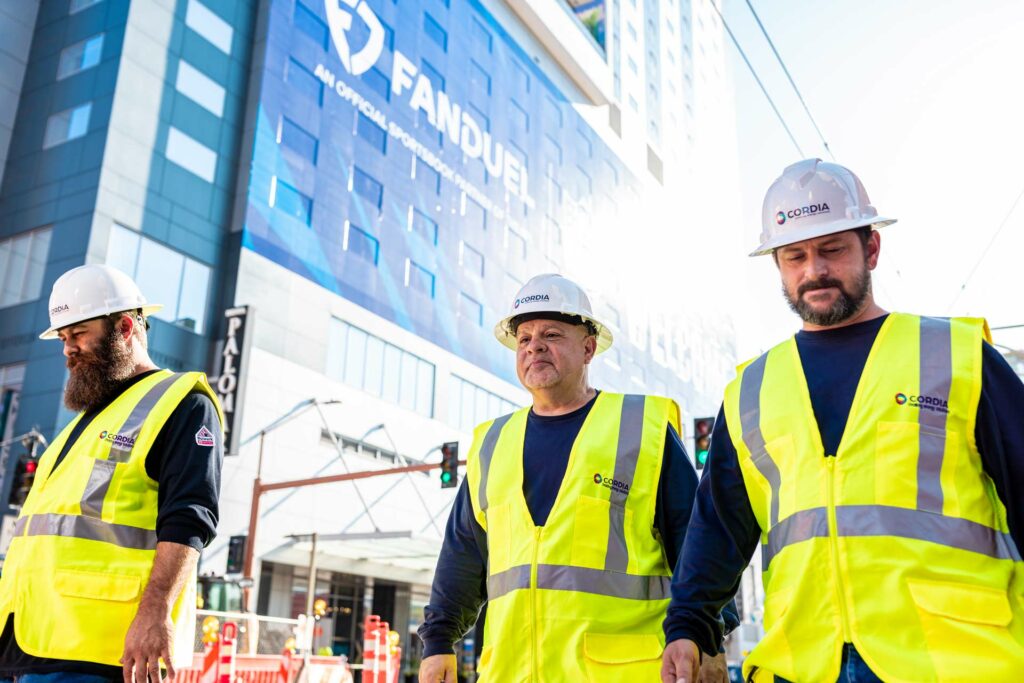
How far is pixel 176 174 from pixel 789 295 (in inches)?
1022

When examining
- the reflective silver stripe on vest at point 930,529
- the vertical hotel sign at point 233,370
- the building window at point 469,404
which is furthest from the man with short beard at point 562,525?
the building window at point 469,404

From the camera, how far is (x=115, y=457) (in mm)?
3652

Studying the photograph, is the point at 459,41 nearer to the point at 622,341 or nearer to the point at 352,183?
the point at 352,183

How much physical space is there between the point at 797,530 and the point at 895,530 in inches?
11.5

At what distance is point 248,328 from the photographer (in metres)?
25.3

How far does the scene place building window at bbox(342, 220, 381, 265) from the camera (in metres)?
31.1

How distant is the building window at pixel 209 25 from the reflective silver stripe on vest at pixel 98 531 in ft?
89.4

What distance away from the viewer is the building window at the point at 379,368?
30078 mm

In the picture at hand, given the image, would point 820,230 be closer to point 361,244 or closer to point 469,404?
point 361,244

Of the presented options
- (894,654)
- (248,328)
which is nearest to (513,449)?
(894,654)

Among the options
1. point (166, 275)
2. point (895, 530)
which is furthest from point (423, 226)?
point (895, 530)

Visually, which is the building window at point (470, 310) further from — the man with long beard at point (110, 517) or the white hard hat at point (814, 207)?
the white hard hat at point (814, 207)

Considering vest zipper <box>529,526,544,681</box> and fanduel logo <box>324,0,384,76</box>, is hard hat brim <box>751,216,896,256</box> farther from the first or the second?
fanduel logo <box>324,0,384,76</box>

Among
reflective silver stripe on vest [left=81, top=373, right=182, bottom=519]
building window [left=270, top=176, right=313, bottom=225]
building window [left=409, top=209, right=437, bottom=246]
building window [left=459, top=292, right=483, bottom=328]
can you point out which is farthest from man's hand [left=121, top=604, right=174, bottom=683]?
building window [left=459, top=292, right=483, bottom=328]
